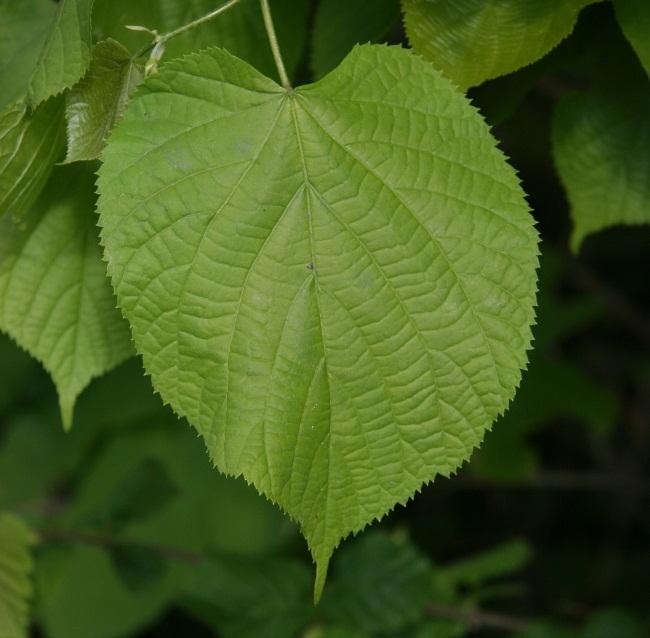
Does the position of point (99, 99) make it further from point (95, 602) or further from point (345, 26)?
point (95, 602)

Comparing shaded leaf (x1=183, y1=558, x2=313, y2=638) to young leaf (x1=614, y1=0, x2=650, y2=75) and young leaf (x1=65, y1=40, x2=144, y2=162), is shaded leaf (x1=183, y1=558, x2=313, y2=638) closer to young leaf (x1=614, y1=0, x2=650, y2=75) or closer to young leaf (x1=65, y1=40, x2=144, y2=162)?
young leaf (x1=65, y1=40, x2=144, y2=162)

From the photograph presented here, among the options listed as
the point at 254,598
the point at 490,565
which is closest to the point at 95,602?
the point at 254,598

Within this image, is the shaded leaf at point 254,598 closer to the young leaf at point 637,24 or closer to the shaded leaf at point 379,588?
the shaded leaf at point 379,588

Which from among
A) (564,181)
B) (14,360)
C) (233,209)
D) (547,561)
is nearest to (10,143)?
(233,209)

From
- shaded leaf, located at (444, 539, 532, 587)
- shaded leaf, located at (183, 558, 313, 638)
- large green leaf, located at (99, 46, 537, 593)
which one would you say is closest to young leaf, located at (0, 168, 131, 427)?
large green leaf, located at (99, 46, 537, 593)

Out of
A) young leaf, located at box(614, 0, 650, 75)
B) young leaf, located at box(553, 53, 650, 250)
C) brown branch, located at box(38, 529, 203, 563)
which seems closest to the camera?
young leaf, located at box(614, 0, 650, 75)
